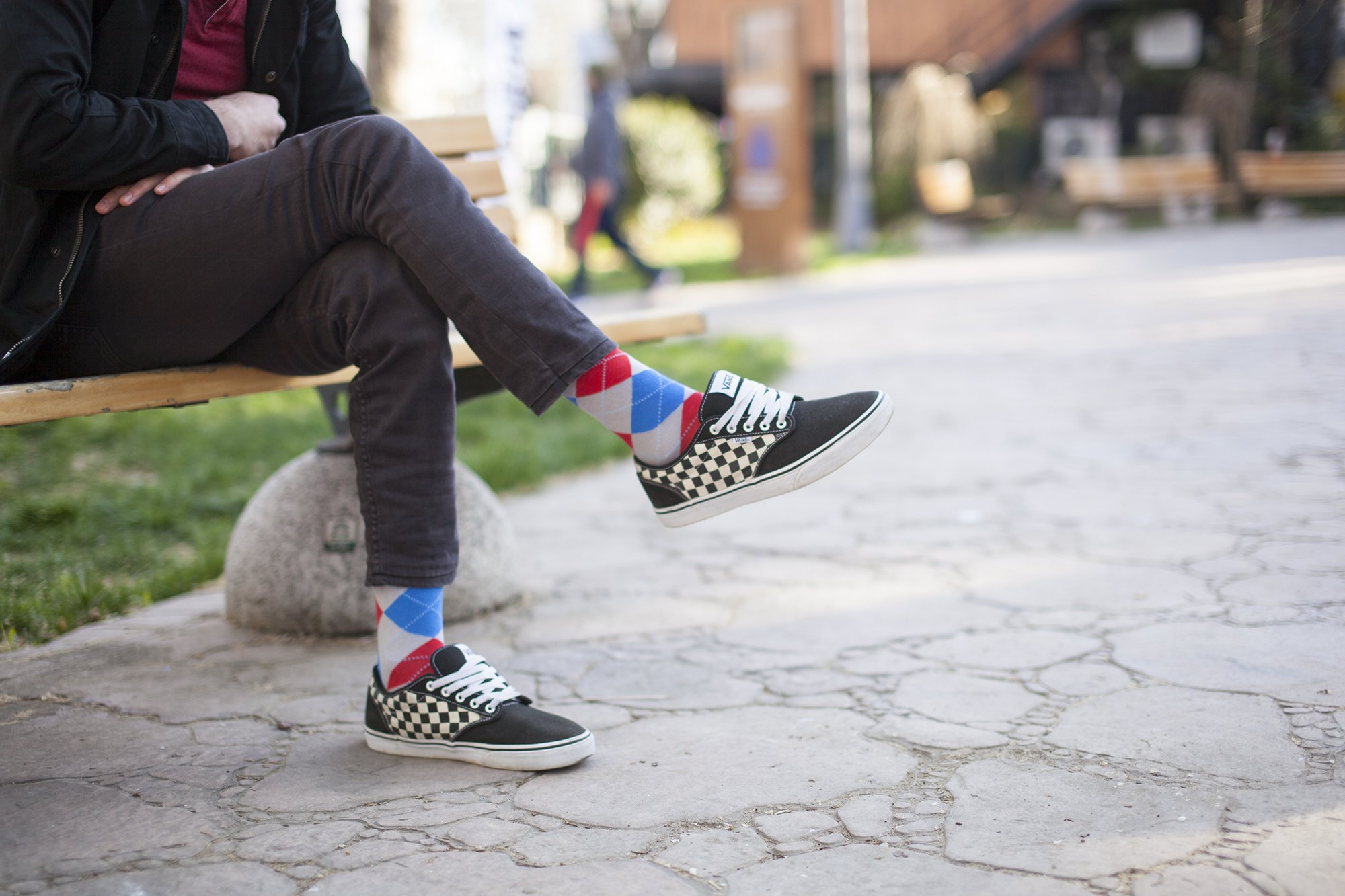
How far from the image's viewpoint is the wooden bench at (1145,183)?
14789 mm

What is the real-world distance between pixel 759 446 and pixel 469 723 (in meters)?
0.65

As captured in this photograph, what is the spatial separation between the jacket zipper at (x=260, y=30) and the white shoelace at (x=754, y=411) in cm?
110

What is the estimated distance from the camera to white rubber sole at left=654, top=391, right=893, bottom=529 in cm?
196

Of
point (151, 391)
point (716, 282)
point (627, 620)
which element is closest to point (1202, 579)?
point (627, 620)

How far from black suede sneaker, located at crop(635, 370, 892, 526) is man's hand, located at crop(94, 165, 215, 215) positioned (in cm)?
90

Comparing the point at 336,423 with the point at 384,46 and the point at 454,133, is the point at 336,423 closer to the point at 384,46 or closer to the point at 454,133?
the point at 454,133

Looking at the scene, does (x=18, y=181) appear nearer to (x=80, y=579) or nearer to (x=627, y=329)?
(x=627, y=329)

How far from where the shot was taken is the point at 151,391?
2.01m

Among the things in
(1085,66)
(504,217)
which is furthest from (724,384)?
(1085,66)

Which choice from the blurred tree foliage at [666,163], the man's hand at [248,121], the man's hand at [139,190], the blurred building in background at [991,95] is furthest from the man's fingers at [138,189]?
the blurred tree foliage at [666,163]

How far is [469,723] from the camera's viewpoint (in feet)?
6.36

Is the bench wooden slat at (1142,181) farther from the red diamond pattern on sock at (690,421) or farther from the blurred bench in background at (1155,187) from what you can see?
the red diamond pattern on sock at (690,421)

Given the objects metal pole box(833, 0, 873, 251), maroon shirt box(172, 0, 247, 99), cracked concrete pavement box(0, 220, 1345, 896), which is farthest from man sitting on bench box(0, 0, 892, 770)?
metal pole box(833, 0, 873, 251)

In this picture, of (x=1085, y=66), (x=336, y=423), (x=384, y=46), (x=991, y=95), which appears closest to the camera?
(x=336, y=423)
